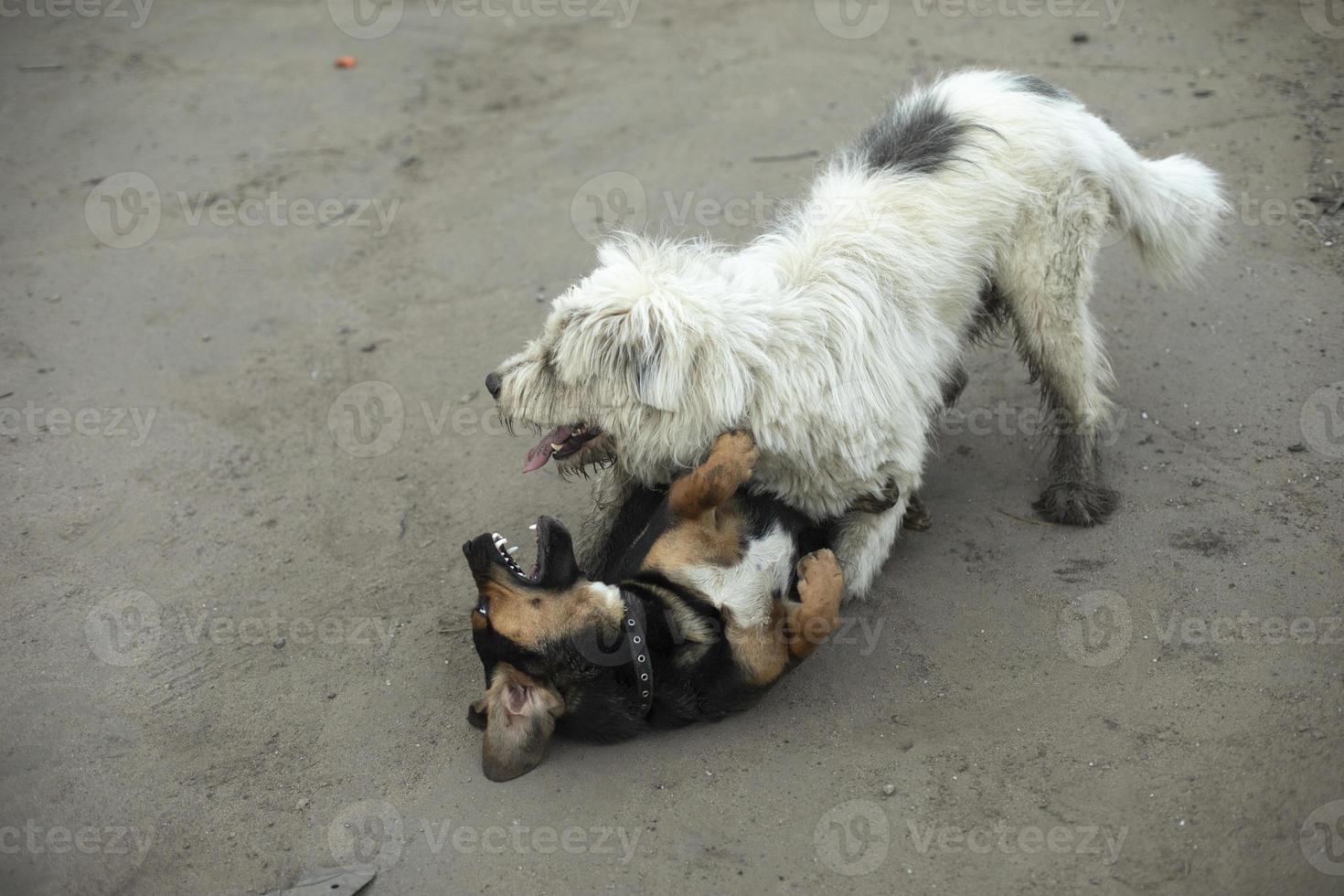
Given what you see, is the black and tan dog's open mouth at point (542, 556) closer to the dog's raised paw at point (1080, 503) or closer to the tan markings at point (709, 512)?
the tan markings at point (709, 512)

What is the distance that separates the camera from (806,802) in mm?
3637

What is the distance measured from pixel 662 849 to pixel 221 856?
5.02ft

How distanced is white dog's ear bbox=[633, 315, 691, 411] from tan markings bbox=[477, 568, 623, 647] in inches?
30.6

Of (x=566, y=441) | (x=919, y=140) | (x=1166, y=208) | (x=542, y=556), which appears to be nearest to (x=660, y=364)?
(x=566, y=441)

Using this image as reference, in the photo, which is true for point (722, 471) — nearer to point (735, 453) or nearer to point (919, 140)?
point (735, 453)

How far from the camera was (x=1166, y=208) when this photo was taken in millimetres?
4688

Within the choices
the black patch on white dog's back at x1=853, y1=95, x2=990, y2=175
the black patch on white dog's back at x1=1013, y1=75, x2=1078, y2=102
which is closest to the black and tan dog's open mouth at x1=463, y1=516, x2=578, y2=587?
the black patch on white dog's back at x1=853, y1=95, x2=990, y2=175

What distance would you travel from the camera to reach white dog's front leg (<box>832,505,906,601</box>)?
4168mm

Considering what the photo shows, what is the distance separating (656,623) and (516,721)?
628 mm

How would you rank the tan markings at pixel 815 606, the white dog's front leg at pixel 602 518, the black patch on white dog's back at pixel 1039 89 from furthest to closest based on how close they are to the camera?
the black patch on white dog's back at pixel 1039 89
the white dog's front leg at pixel 602 518
the tan markings at pixel 815 606

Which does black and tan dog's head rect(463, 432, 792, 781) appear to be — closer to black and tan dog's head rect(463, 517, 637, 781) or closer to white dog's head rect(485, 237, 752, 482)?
black and tan dog's head rect(463, 517, 637, 781)

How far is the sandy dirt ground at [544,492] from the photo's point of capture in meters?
3.58

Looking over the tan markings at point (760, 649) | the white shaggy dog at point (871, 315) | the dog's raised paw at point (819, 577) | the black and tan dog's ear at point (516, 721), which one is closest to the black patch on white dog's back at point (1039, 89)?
the white shaggy dog at point (871, 315)

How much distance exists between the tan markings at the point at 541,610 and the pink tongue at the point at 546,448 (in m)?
0.45
